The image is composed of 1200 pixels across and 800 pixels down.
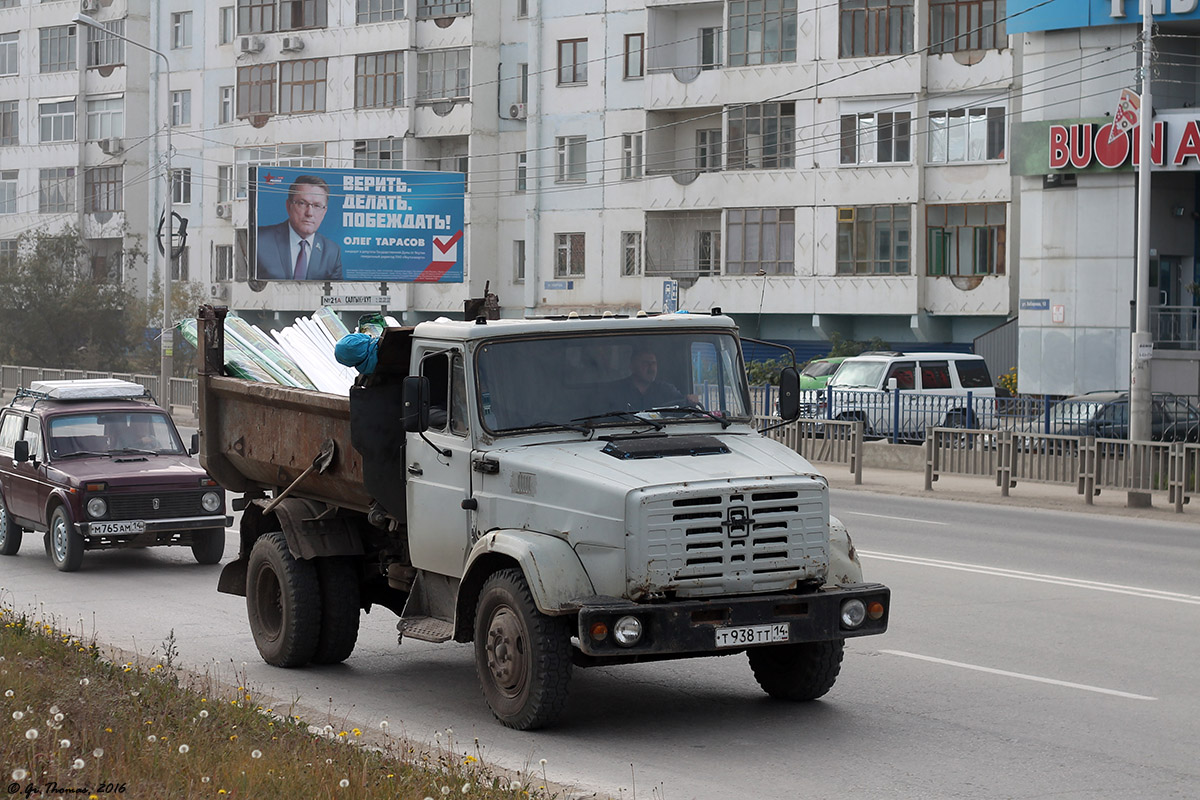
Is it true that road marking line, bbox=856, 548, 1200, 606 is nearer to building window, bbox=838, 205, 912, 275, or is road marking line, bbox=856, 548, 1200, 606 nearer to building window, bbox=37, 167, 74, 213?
building window, bbox=838, 205, 912, 275

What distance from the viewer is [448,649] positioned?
1175cm

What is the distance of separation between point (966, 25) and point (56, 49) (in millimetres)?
47403

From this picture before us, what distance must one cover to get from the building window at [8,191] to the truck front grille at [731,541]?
78398 millimetres

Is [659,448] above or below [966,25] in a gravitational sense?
below

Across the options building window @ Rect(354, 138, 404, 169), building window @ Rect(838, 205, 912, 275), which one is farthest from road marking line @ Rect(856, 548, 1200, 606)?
building window @ Rect(354, 138, 404, 169)

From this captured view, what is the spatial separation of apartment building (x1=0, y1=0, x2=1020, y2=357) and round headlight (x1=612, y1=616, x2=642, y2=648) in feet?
83.3

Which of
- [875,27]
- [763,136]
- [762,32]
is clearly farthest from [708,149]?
[875,27]

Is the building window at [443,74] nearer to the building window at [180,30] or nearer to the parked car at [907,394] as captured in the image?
the building window at [180,30]

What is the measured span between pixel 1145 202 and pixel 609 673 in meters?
17.9

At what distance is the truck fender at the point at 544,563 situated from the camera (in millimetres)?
8234

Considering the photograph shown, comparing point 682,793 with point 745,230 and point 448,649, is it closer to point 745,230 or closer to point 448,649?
point 448,649

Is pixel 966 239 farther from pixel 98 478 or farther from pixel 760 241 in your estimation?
pixel 98 478

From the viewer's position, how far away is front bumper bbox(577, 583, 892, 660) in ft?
26.4

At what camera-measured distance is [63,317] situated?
58.9 m
